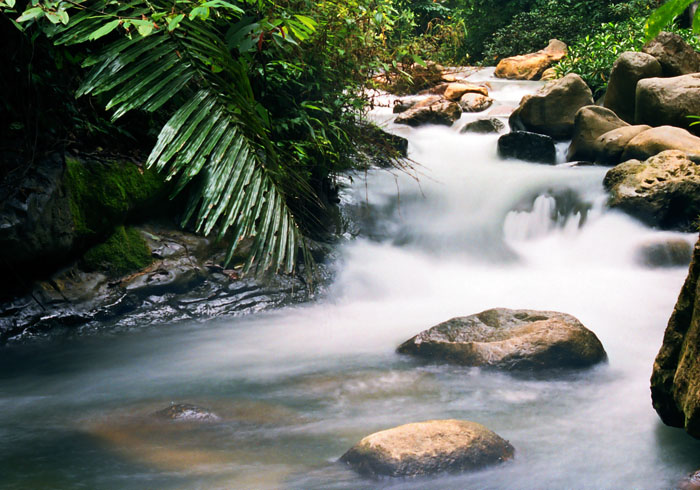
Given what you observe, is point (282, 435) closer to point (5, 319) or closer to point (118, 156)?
point (5, 319)

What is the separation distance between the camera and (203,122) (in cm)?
226

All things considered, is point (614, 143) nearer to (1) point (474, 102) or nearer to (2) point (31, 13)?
(1) point (474, 102)

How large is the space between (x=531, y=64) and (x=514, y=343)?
43.6 feet

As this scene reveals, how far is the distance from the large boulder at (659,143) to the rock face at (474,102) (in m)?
4.60

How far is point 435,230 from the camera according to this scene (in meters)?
7.43

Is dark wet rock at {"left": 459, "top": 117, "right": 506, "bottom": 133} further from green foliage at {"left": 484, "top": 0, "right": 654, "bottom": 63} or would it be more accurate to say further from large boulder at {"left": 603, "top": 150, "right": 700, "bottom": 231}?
green foliage at {"left": 484, "top": 0, "right": 654, "bottom": 63}

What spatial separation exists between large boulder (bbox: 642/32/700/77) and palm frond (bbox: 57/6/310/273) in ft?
33.2

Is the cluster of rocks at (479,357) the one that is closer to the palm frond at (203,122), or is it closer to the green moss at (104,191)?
the palm frond at (203,122)

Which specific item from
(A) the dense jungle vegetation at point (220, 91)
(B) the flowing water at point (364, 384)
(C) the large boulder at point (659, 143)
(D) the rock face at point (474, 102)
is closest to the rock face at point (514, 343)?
(B) the flowing water at point (364, 384)

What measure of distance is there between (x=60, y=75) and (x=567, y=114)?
8.08 m

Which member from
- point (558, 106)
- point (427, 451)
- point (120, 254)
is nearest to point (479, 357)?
point (427, 451)

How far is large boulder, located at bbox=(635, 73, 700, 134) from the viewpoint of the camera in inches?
345

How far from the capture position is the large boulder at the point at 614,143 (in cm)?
847

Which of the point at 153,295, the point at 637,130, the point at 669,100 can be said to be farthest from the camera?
the point at 669,100
